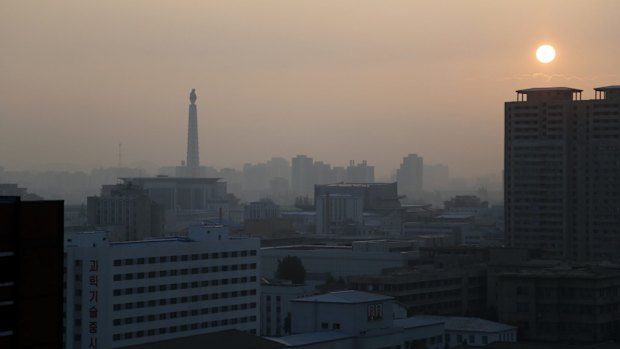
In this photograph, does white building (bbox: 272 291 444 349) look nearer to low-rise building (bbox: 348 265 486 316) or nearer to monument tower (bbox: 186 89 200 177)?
low-rise building (bbox: 348 265 486 316)

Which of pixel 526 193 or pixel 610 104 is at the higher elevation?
pixel 610 104

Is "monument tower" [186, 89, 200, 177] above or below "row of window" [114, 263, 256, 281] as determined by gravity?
above

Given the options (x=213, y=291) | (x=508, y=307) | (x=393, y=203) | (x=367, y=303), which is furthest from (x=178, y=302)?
(x=393, y=203)

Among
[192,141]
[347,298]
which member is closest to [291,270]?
[347,298]

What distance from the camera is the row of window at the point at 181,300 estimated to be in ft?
103

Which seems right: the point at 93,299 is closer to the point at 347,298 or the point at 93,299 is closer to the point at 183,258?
the point at 183,258

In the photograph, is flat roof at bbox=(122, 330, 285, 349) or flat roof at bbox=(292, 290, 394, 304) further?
flat roof at bbox=(292, 290, 394, 304)

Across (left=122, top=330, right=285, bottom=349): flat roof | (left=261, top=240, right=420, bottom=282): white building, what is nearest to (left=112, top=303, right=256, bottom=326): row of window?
(left=122, top=330, right=285, bottom=349): flat roof

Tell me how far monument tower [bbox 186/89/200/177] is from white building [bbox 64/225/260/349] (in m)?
132

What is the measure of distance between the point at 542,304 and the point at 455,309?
5.32 m

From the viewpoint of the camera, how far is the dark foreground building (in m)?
9.26

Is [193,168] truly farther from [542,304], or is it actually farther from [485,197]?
[542,304]

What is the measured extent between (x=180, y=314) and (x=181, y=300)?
1.18 ft

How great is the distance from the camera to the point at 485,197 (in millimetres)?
165000
